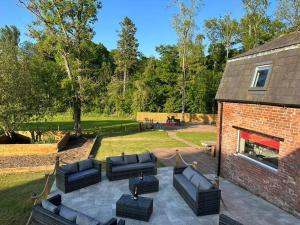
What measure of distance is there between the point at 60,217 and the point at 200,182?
418 centimetres

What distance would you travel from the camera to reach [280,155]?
820 cm

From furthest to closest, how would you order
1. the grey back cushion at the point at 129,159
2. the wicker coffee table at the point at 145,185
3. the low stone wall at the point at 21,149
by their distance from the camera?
the low stone wall at the point at 21,149 → the grey back cushion at the point at 129,159 → the wicker coffee table at the point at 145,185

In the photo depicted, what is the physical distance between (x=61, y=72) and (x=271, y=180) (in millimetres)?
16769

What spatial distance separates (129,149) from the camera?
16547 millimetres

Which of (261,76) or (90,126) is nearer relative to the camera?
(261,76)

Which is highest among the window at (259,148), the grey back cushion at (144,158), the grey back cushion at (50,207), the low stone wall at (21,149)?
the window at (259,148)

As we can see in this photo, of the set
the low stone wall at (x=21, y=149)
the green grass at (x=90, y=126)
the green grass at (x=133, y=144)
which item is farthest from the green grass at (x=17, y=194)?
the green grass at (x=90, y=126)

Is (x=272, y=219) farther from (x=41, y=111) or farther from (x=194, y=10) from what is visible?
(x=194, y=10)

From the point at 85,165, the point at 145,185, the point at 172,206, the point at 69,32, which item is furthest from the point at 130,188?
the point at 69,32

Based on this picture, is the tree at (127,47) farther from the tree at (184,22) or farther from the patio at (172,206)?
the patio at (172,206)

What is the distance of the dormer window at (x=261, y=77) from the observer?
8.78m

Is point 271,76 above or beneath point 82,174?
above

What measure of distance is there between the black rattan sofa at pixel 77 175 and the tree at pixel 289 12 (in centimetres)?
2854

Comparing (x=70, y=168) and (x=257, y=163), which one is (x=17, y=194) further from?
(x=257, y=163)
